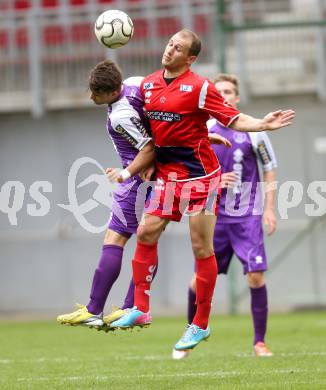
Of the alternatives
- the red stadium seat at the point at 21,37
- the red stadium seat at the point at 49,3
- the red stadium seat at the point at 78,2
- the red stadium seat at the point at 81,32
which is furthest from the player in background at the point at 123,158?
the red stadium seat at the point at 49,3

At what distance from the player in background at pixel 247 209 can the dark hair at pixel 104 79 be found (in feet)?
5.68

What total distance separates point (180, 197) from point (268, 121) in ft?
2.97

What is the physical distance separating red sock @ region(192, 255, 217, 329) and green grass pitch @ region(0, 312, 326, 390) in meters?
0.39

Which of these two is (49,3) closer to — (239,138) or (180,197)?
(239,138)

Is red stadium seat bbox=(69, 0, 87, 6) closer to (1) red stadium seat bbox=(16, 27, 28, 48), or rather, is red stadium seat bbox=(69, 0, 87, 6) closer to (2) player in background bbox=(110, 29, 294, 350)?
(1) red stadium seat bbox=(16, 27, 28, 48)

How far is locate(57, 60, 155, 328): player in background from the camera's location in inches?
290

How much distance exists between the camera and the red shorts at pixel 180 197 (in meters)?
7.32

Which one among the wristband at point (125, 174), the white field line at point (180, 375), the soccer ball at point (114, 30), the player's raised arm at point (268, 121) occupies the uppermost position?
the soccer ball at point (114, 30)

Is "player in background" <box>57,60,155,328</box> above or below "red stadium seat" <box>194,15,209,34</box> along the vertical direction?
below

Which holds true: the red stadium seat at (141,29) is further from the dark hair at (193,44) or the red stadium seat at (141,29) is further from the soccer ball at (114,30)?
the dark hair at (193,44)

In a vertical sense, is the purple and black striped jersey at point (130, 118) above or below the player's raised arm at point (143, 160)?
above

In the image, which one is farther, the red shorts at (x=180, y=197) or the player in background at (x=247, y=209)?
the player in background at (x=247, y=209)

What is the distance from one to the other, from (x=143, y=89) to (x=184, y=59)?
37 centimetres

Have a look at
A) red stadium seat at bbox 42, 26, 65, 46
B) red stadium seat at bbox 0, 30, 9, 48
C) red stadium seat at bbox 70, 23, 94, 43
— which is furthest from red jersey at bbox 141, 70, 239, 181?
red stadium seat at bbox 0, 30, 9, 48
